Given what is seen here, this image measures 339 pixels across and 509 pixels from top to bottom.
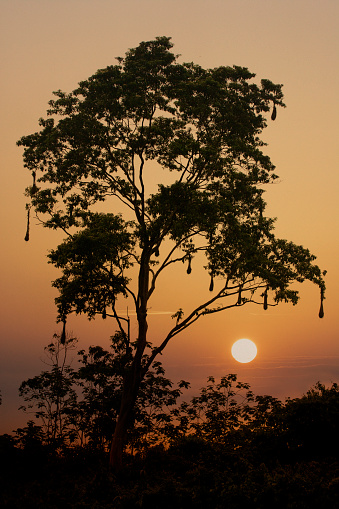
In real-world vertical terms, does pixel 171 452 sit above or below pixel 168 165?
below

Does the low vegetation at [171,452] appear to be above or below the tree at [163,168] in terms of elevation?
below

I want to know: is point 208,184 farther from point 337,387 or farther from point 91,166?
point 337,387

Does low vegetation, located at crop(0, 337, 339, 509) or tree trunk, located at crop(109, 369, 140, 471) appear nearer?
low vegetation, located at crop(0, 337, 339, 509)

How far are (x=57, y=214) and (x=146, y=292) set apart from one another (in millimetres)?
5527

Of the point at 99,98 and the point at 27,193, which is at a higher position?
the point at 99,98

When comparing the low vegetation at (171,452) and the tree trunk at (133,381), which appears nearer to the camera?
the low vegetation at (171,452)

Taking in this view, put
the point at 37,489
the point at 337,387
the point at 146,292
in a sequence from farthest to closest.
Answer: the point at 146,292 → the point at 337,387 → the point at 37,489

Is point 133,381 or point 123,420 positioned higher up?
Answer: point 133,381

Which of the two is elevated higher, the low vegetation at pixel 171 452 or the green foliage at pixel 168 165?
the green foliage at pixel 168 165

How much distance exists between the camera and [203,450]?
77.9ft

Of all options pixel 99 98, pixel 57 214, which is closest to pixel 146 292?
pixel 57 214

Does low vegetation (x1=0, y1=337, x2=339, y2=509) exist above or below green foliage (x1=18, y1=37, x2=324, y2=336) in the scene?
below

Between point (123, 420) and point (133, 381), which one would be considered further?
point (133, 381)

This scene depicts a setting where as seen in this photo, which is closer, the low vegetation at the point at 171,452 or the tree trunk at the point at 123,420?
the low vegetation at the point at 171,452
